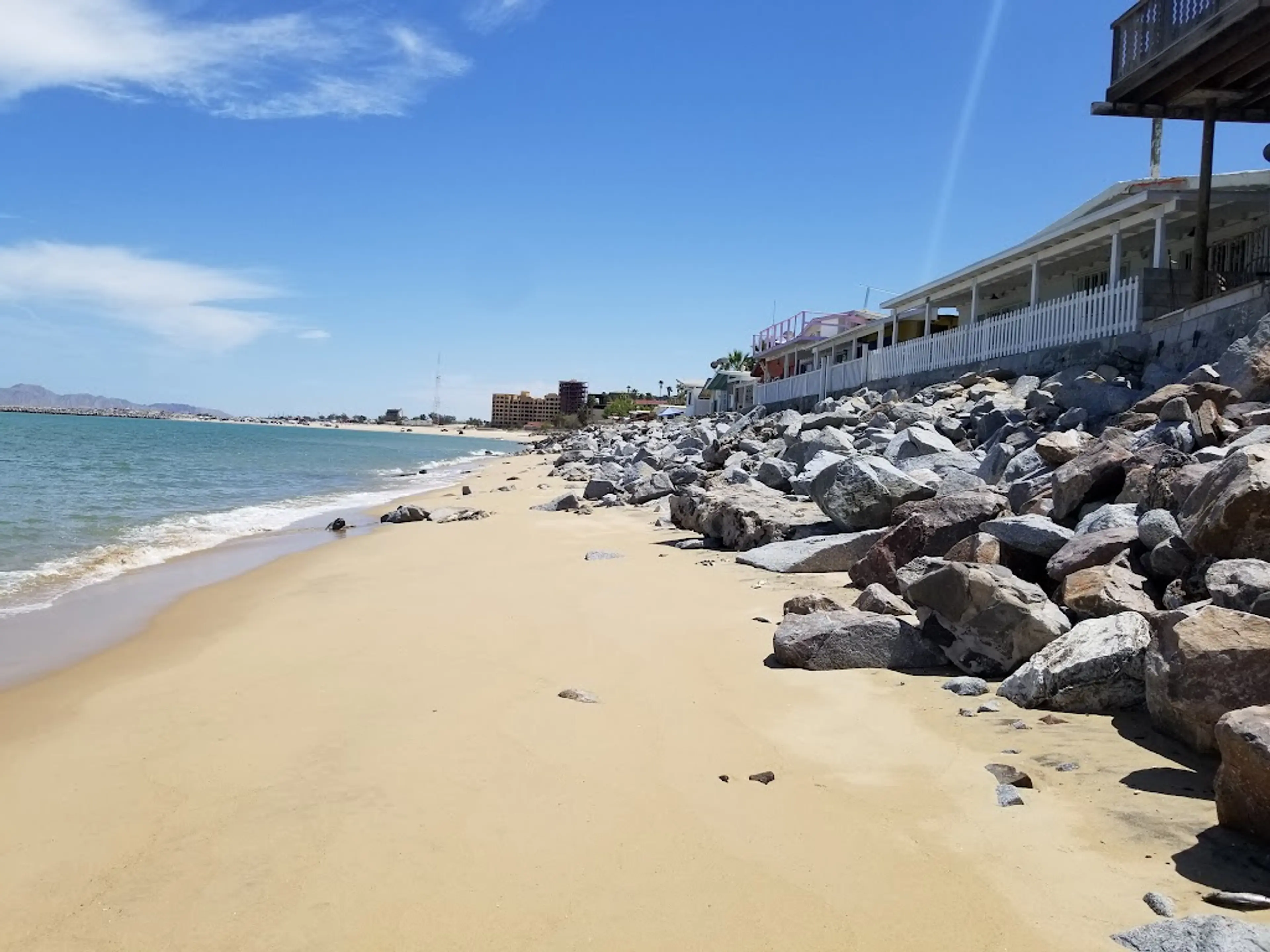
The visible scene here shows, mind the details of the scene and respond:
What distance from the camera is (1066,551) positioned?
5379 millimetres

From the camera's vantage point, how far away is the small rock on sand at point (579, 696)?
5.02 metres

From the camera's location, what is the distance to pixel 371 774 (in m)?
4.09

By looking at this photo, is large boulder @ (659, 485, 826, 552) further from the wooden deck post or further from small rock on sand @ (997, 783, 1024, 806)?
the wooden deck post

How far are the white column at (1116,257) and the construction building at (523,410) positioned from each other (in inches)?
5300

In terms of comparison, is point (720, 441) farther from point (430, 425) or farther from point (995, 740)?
point (430, 425)

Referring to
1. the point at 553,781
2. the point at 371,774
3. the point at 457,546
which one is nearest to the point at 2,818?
the point at 371,774

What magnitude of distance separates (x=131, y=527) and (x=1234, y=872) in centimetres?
1545

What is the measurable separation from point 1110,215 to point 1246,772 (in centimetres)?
1552

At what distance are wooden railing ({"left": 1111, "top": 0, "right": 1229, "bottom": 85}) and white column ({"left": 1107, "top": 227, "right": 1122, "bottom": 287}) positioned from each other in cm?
333

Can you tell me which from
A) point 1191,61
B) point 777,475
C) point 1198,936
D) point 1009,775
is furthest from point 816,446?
point 1198,936

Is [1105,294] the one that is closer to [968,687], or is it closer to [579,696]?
[968,687]

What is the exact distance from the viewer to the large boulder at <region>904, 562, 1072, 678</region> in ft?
15.6


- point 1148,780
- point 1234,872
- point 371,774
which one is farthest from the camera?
point 371,774

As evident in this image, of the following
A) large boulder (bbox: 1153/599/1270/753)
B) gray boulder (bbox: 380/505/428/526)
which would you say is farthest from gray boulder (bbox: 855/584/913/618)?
gray boulder (bbox: 380/505/428/526)
